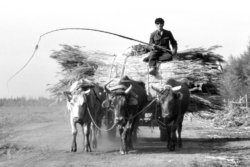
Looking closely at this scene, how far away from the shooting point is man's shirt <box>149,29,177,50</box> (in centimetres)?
1312

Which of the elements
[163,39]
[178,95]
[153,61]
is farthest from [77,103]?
[163,39]

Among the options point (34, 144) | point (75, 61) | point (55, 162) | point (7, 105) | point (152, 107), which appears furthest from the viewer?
point (7, 105)

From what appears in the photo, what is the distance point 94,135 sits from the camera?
37.9ft

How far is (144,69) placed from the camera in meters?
12.9

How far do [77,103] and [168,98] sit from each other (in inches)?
87.8

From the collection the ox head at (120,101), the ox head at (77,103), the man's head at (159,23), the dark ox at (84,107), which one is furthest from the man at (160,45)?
the ox head at (77,103)

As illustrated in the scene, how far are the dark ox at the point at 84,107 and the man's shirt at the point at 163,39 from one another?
272 cm

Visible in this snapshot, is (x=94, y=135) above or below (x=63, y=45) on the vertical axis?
below

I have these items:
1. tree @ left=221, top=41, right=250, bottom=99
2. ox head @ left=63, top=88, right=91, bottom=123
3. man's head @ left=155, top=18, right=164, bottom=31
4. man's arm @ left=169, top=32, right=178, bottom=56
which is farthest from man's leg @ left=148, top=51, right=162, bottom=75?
tree @ left=221, top=41, right=250, bottom=99

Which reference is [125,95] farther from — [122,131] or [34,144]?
[34,144]

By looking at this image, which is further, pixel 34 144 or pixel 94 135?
pixel 34 144

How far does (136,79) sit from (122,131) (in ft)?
8.82

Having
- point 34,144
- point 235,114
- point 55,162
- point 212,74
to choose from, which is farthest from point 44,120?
point 55,162

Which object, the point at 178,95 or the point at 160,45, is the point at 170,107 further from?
the point at 160,45
